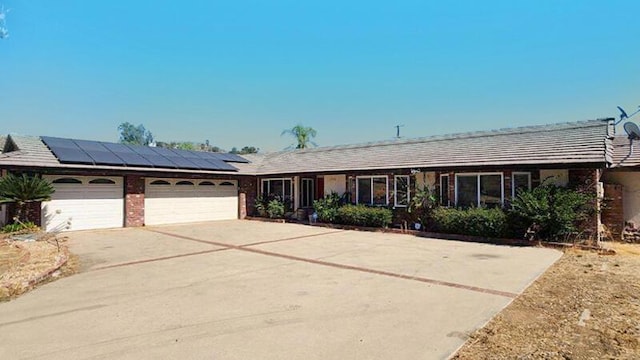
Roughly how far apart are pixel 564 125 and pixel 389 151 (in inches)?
303

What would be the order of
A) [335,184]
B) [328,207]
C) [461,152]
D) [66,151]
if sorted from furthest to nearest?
[335,184]
[328,207]
[66,151]
[461,152]

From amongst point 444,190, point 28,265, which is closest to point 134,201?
point 28,265

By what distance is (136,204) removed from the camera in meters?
17.8

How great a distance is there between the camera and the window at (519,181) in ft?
44.4

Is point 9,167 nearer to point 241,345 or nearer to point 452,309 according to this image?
point 241,345

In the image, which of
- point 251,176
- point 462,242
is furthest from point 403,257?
point 251,176

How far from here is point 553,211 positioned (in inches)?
461

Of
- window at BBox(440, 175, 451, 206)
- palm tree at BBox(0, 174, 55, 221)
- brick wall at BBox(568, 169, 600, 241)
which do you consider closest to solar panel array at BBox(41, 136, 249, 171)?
palm tree at BBox(0, 174, 55, 221)

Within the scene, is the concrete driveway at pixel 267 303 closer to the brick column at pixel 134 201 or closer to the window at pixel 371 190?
the window at pixel 371 190

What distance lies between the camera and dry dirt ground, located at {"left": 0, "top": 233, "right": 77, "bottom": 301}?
6855 millimetres

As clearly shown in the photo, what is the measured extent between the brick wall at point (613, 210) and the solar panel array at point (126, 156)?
55.8ft

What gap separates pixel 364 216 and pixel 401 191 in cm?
195

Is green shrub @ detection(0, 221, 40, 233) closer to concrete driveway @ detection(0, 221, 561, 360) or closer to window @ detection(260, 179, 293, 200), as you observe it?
concrete driveway @ detection(0, 221, 561, 360)

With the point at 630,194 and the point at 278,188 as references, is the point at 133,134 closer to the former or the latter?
the point at 278,188
